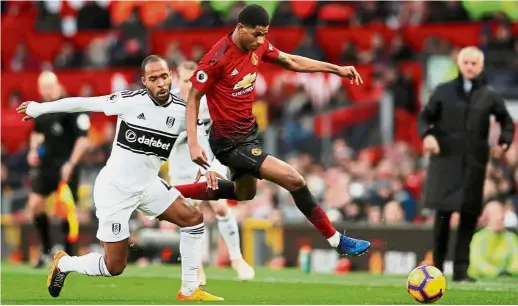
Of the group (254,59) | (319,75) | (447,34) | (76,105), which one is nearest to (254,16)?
(254,59)

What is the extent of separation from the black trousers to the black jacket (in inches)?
5.8

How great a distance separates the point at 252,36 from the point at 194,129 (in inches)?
39.6

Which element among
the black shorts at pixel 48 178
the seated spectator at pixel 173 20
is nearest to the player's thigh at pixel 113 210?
the black shorts at pixel 48 178

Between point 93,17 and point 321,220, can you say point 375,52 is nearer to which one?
point 93,17

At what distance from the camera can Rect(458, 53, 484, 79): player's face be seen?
14.2 metres

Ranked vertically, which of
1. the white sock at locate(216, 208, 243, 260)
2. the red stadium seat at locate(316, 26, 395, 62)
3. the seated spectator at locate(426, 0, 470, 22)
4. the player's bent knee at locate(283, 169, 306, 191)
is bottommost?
the white sock at locate(216, 208, 243, 260)

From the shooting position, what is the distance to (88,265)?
38.1 ft

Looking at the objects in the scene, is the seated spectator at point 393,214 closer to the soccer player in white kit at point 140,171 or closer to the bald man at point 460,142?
the bald man at point 460,142

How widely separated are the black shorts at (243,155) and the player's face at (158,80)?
713 millimetres

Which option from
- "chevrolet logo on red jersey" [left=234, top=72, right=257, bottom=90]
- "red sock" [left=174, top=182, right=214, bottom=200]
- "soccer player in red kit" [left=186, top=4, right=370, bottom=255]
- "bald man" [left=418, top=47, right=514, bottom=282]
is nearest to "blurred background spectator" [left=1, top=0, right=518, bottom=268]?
"bald man" [left=418, top=47, right=514, bottom=282]

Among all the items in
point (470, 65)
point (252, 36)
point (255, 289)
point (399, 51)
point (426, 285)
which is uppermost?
point (399, 51)

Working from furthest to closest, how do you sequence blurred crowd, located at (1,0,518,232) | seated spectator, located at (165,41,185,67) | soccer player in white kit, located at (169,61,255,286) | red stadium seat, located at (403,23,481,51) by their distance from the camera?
seated spectator, located at (165,41,185,67) → red stadium seat, located at (403,23,481,51) → blurred crowd, located at (1,0,518,232) → soccer player in white kit, located at (169,61,255,286)

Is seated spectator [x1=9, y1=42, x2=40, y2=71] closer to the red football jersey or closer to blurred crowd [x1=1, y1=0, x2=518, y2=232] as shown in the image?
blurred crowd [x1=1, y1=0, x2=518, y2=232]

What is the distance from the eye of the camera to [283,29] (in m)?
24.1
